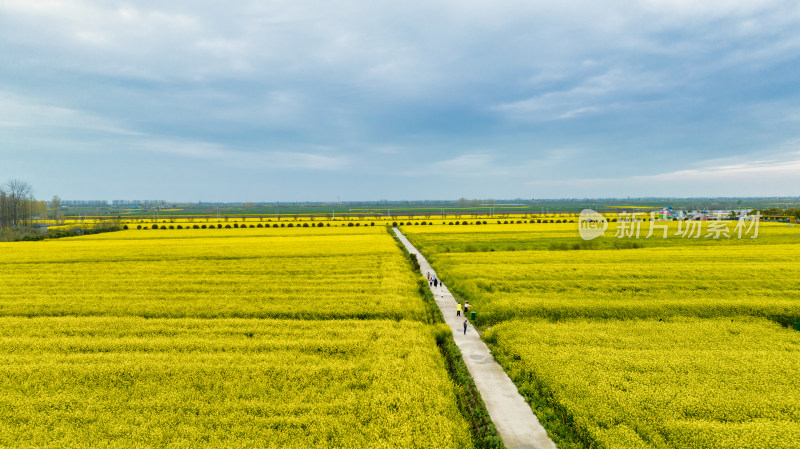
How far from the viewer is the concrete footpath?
12.0m

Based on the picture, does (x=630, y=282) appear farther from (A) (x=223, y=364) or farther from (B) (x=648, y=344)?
(A) (x=223, y=364)

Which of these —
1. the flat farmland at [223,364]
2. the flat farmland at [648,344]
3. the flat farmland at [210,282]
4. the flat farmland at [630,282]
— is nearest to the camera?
the flat farmland at [223,364]

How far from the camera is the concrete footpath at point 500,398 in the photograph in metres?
12.0

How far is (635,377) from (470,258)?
28245mm

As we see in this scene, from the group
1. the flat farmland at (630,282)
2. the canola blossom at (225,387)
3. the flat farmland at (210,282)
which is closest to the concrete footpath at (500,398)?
the canola blossom at (225,387)

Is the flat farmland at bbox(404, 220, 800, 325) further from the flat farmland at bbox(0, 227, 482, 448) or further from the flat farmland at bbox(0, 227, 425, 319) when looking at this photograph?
the flat farmland at bbox(0, 227, 482, 448)

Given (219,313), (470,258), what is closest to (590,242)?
(470,258)

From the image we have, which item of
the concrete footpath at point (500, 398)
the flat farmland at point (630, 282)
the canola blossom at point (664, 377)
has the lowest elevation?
the concrete footpath at point (500, 398)

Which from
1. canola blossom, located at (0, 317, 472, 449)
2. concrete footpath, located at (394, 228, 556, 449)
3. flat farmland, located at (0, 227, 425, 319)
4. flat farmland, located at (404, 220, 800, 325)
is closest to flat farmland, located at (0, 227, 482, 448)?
canola blossom, located at (0, 317, 472, 449)

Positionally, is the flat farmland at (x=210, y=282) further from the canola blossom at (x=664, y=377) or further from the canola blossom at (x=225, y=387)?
the canola blossom at (x=664, y=377)

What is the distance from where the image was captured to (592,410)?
1262cm

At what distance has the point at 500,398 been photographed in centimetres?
1438

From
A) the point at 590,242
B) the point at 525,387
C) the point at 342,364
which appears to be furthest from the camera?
the point at 590,242

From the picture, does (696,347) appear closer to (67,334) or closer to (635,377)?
(635,377)
